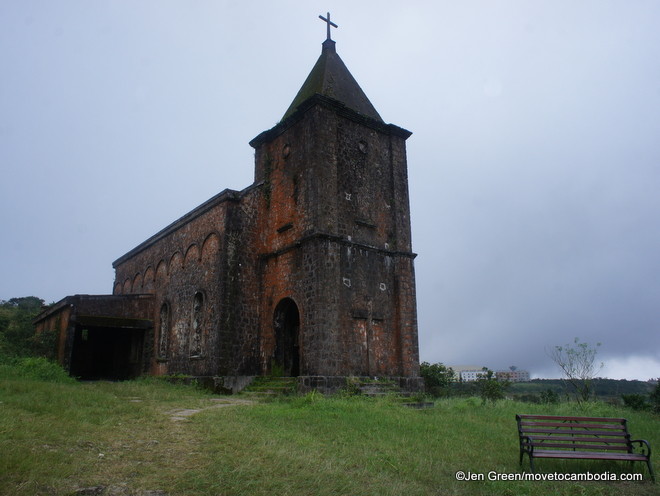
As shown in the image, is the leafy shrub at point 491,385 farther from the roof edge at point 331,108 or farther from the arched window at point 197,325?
the arched window at point 197,325

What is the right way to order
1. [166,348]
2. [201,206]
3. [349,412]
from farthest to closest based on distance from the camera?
[166,348] < [201,206] < [349,412]

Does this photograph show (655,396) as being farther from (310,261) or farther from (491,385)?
(310,261)

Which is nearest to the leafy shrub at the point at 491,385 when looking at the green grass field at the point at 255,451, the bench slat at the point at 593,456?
the green grass field at the point at 255,451

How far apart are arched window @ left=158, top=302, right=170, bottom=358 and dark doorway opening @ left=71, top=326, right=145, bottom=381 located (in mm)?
2645

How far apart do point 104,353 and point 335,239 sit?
16485 millimetres

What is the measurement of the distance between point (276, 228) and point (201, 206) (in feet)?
11.2

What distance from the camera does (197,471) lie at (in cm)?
568

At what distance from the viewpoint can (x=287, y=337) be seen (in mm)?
15961

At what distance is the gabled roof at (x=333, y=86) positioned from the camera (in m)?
16.8

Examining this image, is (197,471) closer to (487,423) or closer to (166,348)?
(487,423)

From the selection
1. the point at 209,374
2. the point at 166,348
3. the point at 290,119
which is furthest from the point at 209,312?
the point at 290,119

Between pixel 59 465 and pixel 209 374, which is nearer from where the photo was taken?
pixel 59 465

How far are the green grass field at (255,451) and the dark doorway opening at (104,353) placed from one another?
1224 centimetres

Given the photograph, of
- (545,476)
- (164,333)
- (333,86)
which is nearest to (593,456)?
(545,476)
